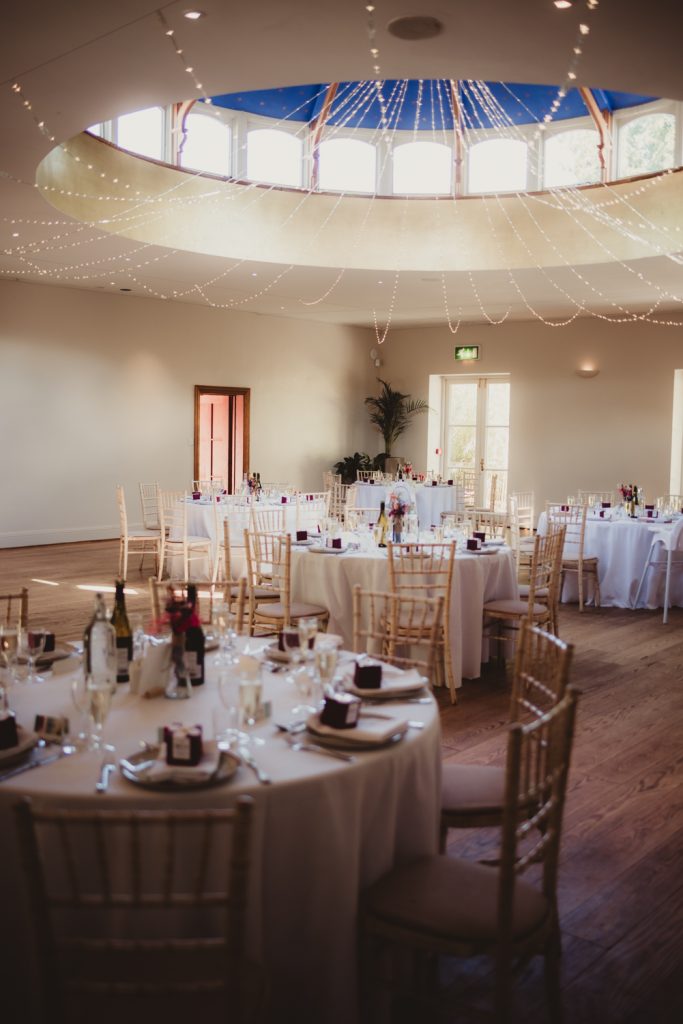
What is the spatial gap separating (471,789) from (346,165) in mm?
10739

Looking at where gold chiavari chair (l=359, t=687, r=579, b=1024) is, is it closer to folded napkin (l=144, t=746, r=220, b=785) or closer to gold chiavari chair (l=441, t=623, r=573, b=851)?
gold chiavari chair (l=441, t=623, r=573, b=851)

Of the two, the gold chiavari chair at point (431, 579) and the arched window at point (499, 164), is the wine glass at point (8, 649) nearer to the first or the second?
the gold chiavari chair at point (431, 579)

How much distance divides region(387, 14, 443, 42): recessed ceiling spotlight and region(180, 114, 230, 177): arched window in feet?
21.0

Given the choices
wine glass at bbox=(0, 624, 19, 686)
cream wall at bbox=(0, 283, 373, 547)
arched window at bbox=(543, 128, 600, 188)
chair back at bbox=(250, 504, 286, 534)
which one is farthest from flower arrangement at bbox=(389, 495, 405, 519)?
cream wall at bbox=(0, 283, 373, 547)

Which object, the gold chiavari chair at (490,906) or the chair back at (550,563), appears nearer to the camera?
the gold chiavari chair at (490,906)

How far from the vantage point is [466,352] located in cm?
1619

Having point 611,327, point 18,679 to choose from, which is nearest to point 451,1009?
point 18,679

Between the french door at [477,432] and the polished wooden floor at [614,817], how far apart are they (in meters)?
8.10

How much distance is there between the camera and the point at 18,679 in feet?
10.1

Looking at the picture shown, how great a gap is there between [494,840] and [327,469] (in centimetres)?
1302

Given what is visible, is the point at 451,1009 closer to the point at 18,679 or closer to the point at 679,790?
the point at 18,679

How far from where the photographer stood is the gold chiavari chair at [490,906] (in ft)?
7.18

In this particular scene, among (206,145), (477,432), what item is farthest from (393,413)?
(206,145)

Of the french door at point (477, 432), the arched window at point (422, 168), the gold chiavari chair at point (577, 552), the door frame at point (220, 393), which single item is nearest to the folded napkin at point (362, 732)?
the gold chiavari chair at point (577, 552)
